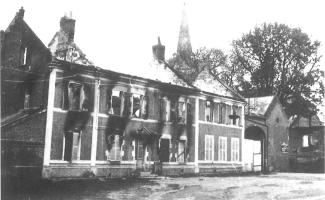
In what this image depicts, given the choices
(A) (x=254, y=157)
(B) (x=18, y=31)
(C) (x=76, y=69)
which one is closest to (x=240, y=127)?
(A) (x=254, y=157)

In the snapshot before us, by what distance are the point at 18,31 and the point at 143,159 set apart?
1125cm

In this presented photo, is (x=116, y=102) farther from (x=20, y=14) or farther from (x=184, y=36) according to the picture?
(x=184, y=36)

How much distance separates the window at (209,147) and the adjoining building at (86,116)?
0.33m

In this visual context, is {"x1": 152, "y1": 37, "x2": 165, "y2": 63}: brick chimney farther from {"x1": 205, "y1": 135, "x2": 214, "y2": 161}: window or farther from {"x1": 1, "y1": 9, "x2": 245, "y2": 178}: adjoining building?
{"x1": 205, "y1": 135, "x2": 214, "y2": 161}: window

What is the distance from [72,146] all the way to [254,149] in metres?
20.7

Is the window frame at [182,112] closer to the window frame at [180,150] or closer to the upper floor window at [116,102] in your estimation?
the window frame at [180,150]

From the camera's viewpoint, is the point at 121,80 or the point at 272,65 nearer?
the point at 121,80

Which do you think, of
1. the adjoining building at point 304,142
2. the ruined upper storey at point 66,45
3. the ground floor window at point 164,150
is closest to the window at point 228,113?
the ground floor window at point 164,150

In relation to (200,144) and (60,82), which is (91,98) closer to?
(60,82)

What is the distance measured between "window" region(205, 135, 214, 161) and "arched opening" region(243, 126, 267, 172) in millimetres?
5118

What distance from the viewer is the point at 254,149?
37.2 m

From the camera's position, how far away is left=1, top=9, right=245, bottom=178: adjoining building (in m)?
21.3

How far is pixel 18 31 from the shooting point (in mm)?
23156

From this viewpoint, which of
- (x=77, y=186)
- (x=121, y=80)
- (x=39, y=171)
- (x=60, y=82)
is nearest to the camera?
(x=77, y=186)
